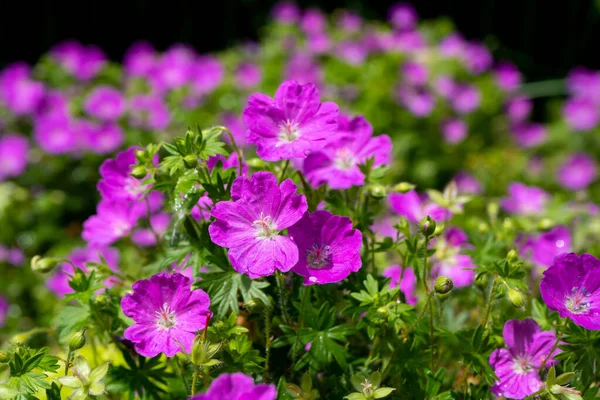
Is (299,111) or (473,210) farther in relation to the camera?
(473,210)

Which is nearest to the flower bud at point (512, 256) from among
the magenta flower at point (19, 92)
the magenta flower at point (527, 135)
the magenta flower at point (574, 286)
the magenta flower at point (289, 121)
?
the magenta flower at point (574, 286)

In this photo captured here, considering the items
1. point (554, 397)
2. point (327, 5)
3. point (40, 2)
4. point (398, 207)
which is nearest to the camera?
point (554, 397)

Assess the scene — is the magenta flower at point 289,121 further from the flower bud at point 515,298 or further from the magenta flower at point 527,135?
the magenta flower at point 527,135

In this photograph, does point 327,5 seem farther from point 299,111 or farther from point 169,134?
point 299,111

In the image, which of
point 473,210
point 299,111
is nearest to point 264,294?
point 299,111

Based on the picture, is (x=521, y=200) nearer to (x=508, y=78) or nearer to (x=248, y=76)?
(x=508, y=78)

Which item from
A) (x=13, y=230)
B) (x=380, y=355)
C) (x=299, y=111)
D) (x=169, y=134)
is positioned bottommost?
(x=13, y=230)

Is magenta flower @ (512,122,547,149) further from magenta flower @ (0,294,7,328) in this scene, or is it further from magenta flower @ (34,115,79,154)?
magenta flower @ (0,294,7,328)

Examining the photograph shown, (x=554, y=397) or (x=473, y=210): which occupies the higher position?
(x=554, y=397)
